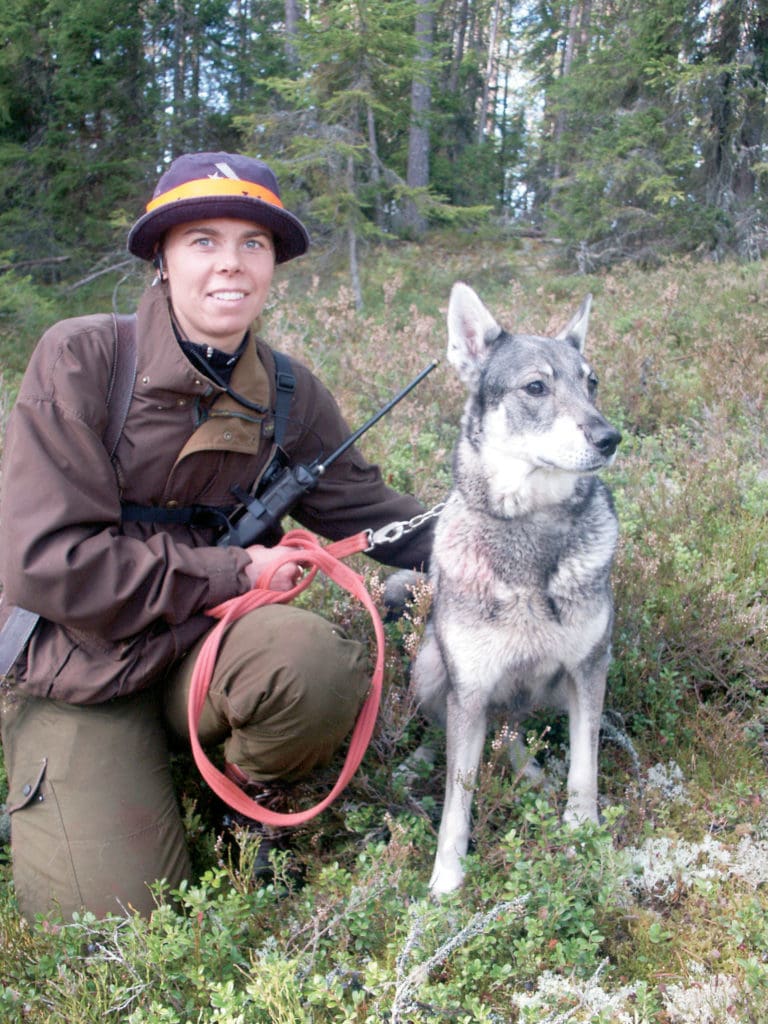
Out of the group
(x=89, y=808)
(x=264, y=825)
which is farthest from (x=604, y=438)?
(x=89, y=808)

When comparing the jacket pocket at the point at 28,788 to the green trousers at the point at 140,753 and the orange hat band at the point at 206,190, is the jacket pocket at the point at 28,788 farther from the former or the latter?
the orange hat band at the point at 206,190

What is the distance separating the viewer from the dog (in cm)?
267

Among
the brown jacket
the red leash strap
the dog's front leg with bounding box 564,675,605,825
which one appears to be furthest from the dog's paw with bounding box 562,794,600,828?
the brown jacket

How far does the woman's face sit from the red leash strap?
85 centimetres

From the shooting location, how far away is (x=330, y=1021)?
1.98 metres

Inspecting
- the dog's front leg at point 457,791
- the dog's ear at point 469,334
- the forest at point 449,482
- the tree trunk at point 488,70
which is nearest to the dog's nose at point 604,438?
the dog's ear at point 469,334

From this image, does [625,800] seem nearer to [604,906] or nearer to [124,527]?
[604,906]

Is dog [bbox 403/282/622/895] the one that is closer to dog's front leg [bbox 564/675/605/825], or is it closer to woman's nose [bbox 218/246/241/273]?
dog's front leg [bbox 564/675/605/825]

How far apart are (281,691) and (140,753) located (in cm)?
60

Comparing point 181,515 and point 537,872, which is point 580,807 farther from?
point 181,515

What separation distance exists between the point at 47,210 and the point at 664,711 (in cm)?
1444

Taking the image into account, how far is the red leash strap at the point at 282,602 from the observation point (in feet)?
8.48

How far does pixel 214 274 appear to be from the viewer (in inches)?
105

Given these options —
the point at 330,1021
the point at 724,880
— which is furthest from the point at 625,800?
the point at 330,1021
